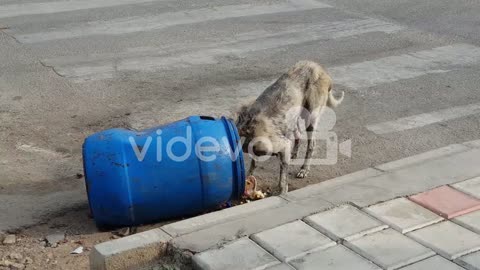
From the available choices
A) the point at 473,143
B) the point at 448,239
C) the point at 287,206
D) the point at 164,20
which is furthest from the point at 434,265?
the point at 164,20

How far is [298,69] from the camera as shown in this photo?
6359 millimetres

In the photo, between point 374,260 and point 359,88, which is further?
point 359,88

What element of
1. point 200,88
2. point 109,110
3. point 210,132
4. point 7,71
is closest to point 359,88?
point 200,88

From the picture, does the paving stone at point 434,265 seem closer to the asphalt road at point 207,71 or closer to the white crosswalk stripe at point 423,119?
the asphalt road at point 207,71

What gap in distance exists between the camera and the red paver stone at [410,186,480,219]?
5.22m

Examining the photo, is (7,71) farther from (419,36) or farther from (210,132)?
(419,36)

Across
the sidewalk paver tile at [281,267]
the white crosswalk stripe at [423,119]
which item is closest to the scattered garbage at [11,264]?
the sidewalk paver tile at [281,267]

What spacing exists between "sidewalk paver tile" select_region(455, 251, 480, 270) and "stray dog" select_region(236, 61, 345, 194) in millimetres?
1644

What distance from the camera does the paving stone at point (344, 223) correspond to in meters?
4.90

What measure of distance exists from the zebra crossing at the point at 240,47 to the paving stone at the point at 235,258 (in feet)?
9.51

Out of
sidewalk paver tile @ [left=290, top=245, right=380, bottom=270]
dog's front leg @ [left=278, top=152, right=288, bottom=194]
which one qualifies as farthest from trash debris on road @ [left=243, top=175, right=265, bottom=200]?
sidewalk paver tile @ [left=290, top=245, right=380, bottom=270]

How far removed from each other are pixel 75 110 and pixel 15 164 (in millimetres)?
1289

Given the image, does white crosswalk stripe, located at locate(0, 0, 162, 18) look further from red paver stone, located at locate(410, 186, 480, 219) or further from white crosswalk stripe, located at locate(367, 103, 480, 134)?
red paver stone, located at locate(410, 186, 480, 219)

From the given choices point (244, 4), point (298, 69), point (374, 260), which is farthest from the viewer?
point (244, 4)
